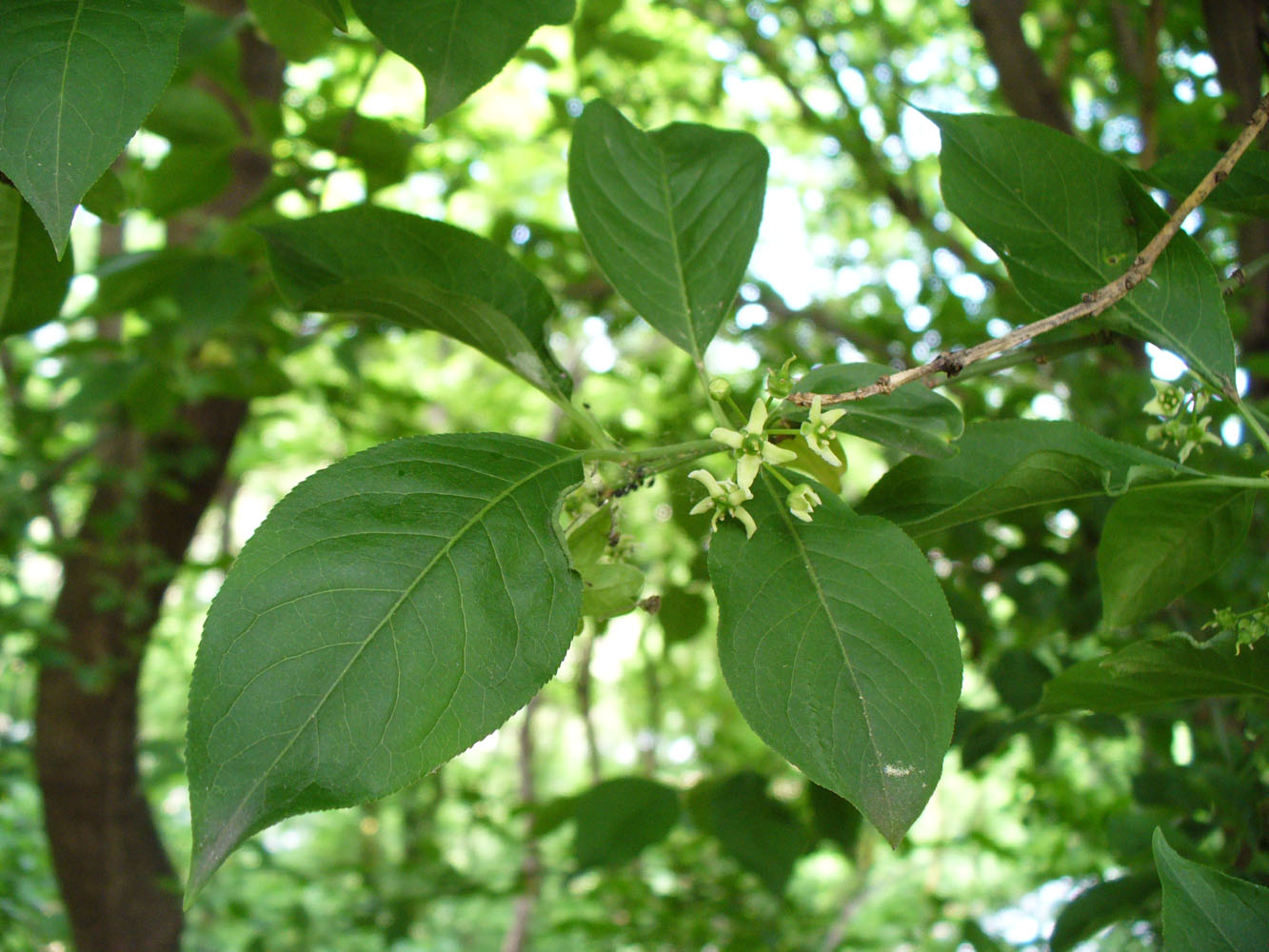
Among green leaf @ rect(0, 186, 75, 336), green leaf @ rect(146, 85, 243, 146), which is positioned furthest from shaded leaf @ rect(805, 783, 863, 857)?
green leaf @ rect(146, 85, 243, 146)

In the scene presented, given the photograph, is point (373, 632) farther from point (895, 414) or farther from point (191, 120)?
point (191, 120)

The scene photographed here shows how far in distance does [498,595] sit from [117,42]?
385 millimetres

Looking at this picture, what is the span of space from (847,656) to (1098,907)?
0.75 metres

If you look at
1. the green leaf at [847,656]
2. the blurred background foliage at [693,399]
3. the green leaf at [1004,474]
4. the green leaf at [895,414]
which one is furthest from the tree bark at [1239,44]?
the green leaf at [847,656]

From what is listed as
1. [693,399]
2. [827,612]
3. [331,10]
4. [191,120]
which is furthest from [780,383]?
[693,399]

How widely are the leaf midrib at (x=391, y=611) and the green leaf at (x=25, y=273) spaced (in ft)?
1.31

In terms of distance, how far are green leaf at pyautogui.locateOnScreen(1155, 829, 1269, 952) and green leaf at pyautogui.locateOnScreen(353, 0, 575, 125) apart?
617 mm

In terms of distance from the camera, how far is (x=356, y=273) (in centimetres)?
83

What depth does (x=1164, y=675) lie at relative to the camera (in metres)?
0.72

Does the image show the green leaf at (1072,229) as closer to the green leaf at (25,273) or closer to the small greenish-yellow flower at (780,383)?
the small greenish-yellow flower at (780,383)

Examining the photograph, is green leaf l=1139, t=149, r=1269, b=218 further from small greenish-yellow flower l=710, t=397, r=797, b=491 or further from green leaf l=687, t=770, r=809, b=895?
green leaf l=687, t=770, r=809, b=895

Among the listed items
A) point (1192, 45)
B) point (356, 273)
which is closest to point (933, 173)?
point (1192, 45)

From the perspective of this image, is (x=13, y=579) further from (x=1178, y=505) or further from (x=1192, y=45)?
(x=1192, y=45)

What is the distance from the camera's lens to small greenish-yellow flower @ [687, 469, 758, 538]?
715mm
